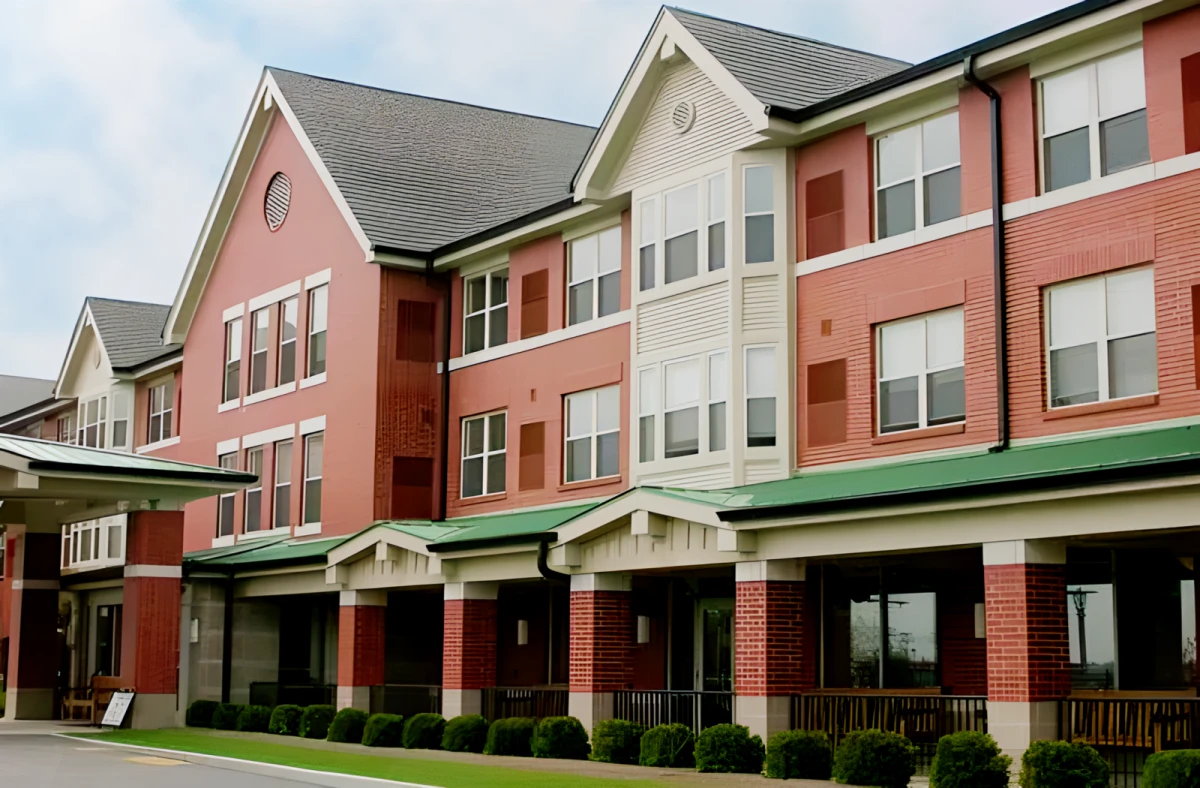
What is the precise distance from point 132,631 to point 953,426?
18.5 meters

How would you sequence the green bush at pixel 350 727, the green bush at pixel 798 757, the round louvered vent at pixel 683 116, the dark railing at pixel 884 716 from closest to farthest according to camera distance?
the green bush at pixel 798 757 → the dark railing at pixel 884 716 → the round louvered vent at pixel 683 116 → the green bush at pixel 350 727

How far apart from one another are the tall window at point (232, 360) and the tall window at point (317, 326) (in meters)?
4.01

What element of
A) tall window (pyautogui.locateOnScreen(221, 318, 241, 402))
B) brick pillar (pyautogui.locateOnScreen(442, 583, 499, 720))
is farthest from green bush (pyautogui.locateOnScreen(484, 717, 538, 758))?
tall window (pyautogui.locateOnScreen(221, 318, 241, 402))

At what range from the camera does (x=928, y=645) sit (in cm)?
2598

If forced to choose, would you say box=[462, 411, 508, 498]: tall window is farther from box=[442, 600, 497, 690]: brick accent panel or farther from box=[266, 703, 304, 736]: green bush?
box=[266, 703, 304, 736]: green bush

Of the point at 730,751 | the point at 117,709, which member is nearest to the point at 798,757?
the point at 730,751

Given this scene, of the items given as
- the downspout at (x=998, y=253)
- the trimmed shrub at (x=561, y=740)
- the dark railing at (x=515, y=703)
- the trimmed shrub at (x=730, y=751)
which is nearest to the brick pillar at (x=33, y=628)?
the dark railing at (x=515, y=703)

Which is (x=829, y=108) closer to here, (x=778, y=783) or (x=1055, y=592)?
(x=1055, y=592)

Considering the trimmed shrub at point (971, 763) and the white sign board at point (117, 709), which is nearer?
the trimmed shrub at point (971, 763)

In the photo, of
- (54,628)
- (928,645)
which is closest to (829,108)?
(928,645)

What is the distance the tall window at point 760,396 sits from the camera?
26.6 m

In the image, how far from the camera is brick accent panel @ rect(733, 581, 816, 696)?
74.6 feet

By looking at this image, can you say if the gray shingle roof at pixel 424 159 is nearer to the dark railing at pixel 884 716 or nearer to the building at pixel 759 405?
the building at pixel 759 405

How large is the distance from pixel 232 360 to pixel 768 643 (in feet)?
78.9
